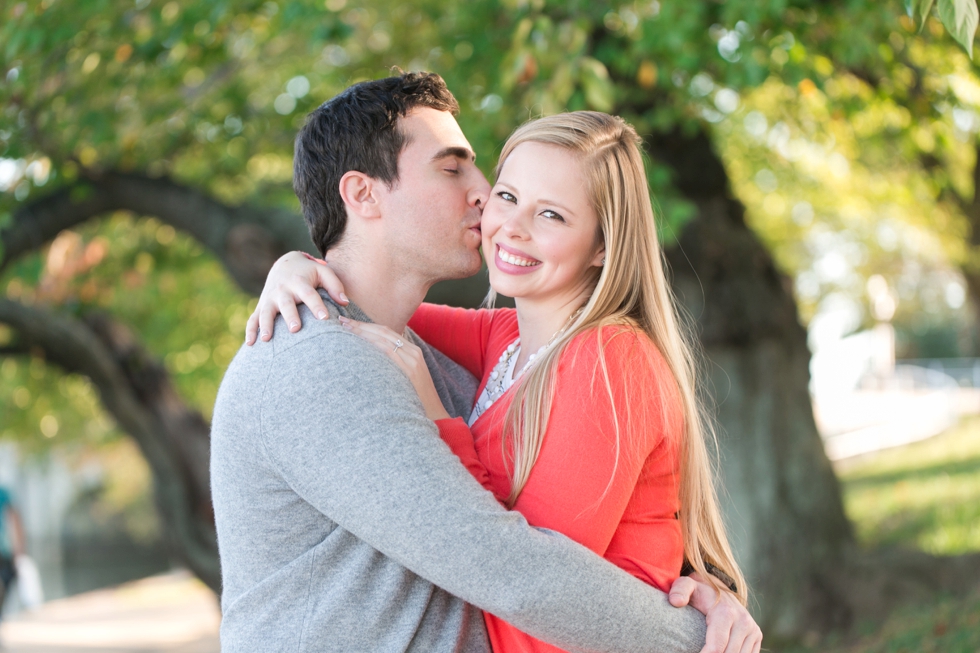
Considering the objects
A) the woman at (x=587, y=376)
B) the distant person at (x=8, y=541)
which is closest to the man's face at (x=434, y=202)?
the woman at (x=587, y=376)

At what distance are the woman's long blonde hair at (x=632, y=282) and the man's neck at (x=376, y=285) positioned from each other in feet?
1.56

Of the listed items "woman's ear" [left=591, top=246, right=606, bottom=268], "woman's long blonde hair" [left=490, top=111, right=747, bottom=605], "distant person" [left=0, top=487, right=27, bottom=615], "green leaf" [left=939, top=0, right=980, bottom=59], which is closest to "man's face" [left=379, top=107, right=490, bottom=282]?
"woman's long blonde hair" [left=490, top=111, right=747, bottom=605]

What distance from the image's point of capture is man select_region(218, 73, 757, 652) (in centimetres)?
172

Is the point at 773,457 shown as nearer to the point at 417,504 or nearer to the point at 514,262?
the point at 514,262

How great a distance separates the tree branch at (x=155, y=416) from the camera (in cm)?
757

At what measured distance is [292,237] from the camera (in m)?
6.31

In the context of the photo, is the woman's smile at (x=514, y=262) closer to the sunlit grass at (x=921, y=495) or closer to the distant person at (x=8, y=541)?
the sunlit grass at (x=921, y=495)

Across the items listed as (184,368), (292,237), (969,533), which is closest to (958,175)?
(969,533)

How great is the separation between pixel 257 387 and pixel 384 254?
2.19 ft

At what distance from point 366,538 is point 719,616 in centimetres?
88

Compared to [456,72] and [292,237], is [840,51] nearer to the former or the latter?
[456,72]

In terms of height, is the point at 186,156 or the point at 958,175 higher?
the point at 186,156

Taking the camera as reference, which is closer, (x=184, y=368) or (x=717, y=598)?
(x=717, y=598)

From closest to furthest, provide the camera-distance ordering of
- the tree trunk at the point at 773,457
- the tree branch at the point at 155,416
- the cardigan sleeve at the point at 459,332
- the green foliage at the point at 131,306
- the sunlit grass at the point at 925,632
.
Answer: the cardigan sleeve at the point at 459,332 → the sunlit grass at the point at 925,632 → the tree trunk at the point at 773,457 → the tree branch at the point at 155,416 → the green foliage at the point at 131,306
